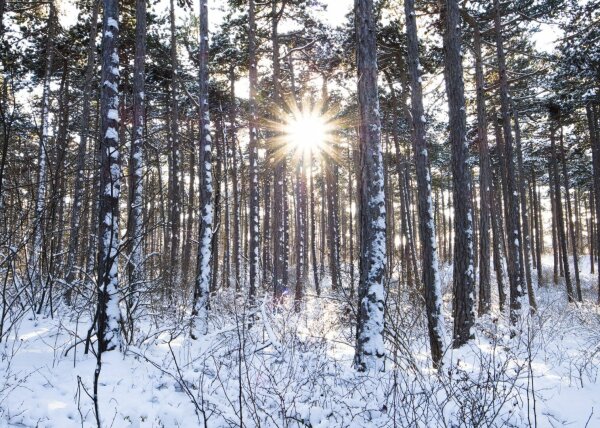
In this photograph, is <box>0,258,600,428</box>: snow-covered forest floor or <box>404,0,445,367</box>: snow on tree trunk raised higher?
<box>404,0,445,367</box>: snow on tree trunk

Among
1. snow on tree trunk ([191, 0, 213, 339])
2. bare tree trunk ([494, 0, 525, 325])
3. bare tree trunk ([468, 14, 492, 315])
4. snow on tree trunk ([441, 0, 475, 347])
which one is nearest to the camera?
snow on tree trunk ([441, 0, 475, 347])

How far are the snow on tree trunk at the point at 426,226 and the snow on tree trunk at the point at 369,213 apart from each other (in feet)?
6.73

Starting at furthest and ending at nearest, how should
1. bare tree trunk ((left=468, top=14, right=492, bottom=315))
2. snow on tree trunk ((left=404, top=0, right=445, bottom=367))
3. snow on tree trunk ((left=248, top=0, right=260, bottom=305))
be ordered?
snow on tree trunk ((left=248, top=0, right=260, bottom=305)) → bare tree trunk ((left=468, top=14, right=492, bottom=315)) → snow on tree trunk ((left=404, top=0, right=445, bottom=367))

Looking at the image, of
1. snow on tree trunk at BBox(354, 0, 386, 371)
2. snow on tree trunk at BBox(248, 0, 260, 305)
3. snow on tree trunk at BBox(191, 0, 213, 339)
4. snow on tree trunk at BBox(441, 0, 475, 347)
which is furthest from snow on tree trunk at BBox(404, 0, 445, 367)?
snow on tree trunk at BBox(248, 0, 260, 305)

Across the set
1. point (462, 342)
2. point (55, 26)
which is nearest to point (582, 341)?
point (462, 342)

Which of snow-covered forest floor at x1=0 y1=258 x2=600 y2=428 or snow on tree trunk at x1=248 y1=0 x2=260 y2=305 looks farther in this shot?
snow on tree trunk at x1=248 y1=0 x2=260 y2=305

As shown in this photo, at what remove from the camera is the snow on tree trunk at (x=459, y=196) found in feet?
26.2

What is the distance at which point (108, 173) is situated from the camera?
18.3 ft

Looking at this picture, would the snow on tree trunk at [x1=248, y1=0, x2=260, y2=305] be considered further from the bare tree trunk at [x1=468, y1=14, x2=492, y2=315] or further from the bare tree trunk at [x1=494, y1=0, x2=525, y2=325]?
the bare tree trunk at [x1=494, y1=0, x2=525, y2=325]

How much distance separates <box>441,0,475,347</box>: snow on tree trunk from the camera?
800 cm

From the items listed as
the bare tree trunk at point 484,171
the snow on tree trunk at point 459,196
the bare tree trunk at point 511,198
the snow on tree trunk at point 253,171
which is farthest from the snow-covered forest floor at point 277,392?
the snow on tree trunk at point 253,171

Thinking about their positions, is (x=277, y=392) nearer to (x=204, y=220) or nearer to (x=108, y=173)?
(x=108, y=173)

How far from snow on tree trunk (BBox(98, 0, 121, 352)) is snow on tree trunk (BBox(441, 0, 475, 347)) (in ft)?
20.0

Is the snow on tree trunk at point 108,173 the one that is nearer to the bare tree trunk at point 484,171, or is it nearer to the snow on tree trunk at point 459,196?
the snow on tree trunk at point 459,196
